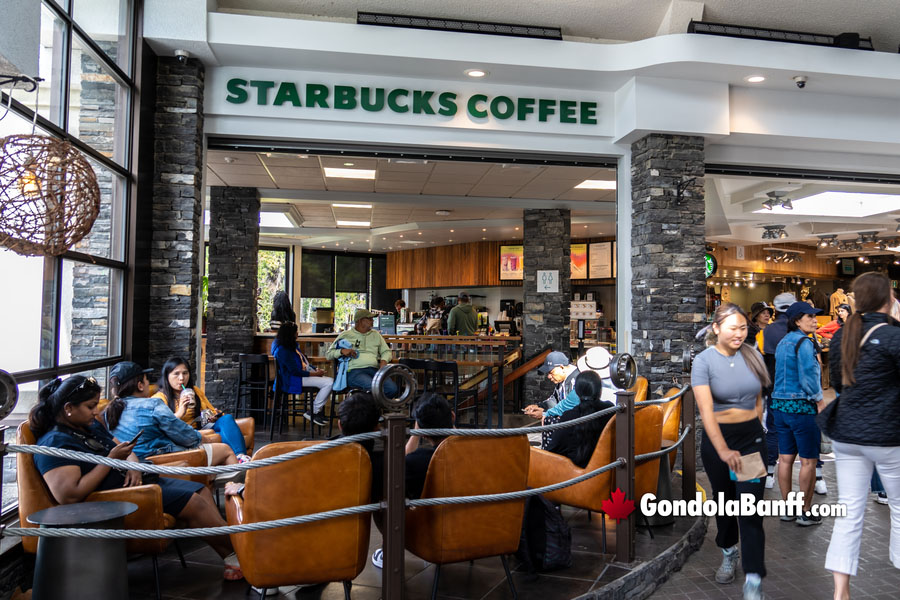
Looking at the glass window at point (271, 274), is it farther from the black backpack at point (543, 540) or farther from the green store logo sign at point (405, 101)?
the black backpack at point (543, 540)

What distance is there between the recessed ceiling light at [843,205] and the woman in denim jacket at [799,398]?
647 centimetres

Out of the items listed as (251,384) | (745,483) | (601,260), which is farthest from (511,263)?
(745,483)

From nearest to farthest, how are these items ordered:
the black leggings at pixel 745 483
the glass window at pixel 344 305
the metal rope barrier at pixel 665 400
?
the black leggings at pixel 745 483 < the metal rope barrier at pixel 665 400 < the glass window at pixel 344 305

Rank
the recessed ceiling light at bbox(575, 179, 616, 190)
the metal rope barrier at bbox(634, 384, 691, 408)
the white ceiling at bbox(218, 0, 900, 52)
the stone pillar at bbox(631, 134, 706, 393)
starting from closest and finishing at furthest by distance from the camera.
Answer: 1. the metal rope barrier at bbox(634, 384, 691, 408)
2. the white ceiling at bbox(218, 0, 900, 52)
3. the stone pillar at bbox(631, 134, 706, 393)
4. the recessed ceiling light at bbox(575, 179, 616, 190)

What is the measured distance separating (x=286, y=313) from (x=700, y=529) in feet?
17.6

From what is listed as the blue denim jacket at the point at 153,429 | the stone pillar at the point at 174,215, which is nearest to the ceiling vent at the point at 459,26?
the stone pillar at the point at 174,215

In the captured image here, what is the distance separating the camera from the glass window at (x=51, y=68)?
3518 mm

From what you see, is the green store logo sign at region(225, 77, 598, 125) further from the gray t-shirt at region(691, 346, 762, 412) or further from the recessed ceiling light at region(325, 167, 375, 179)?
the gray t-shirt at region(691, 346, 762, 412)

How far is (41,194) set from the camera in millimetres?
2750

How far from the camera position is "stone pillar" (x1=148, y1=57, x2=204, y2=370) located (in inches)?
209

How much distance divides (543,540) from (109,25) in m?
4.63

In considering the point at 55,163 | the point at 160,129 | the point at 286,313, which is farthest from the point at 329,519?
the point at 286,313

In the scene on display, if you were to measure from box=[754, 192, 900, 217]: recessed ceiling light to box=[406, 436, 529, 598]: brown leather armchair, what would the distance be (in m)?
8.93

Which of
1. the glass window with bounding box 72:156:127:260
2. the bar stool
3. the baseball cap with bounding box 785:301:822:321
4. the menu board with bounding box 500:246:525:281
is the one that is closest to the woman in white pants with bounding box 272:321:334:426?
the bar stool
